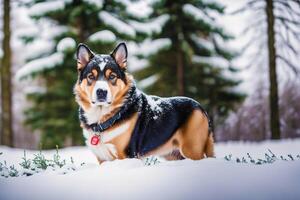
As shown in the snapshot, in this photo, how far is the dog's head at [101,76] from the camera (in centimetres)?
376

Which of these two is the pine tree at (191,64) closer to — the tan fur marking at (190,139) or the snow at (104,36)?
the snow at (104,36)

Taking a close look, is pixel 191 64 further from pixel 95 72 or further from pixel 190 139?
pixel 95 72

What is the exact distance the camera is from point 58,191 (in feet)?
11.6

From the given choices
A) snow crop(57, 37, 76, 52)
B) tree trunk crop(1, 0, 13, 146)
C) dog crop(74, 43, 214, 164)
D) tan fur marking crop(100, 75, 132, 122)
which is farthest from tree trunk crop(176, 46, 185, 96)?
tan fur marking crop(100, 75, 132, 122)

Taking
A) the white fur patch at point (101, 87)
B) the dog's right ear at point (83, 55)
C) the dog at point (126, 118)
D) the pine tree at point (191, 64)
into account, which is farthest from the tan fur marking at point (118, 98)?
the pine tree at point (191, 64)

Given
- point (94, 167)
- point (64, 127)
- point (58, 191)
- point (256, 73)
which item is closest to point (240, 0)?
point (256, 73)

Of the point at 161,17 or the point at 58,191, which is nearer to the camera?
the point at 58,191

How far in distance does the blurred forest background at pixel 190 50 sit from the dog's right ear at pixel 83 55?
89.8 inches

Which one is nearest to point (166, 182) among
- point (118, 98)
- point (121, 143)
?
point (121, 143)

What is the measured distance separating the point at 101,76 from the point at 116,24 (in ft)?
12.9

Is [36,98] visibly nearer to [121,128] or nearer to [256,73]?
[256,73]

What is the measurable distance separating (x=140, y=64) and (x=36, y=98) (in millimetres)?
2884

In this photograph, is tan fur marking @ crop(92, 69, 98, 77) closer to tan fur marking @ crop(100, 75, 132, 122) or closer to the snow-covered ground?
tan fur marking @ crop(100, 75, 132, 122)

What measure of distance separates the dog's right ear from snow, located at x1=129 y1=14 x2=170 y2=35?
3954mm
